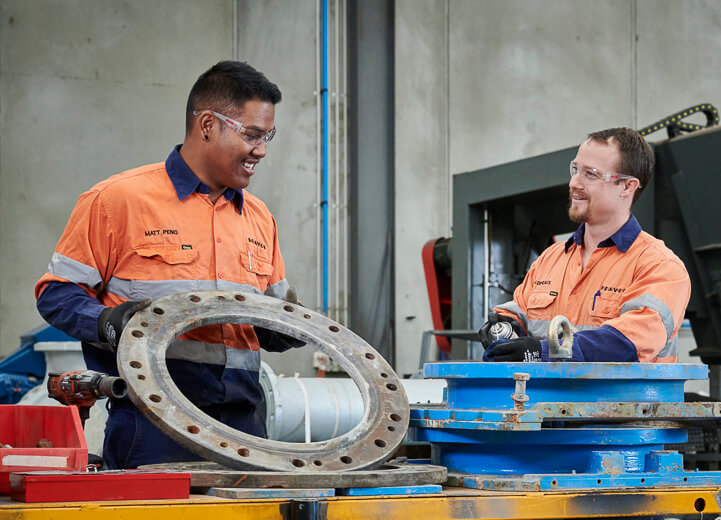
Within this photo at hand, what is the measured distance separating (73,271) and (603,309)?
1028 millimetres

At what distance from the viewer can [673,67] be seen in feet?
23.7

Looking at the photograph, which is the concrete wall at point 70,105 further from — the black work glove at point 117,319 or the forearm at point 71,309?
the black work glove at point 117,319

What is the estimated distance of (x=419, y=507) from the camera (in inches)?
53.6

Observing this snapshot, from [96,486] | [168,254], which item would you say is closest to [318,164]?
[168,254]

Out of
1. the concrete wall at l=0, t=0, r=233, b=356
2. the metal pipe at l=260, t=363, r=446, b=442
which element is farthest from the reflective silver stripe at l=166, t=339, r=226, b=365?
the concrete wall at l=0, t=0, r=233, b=356

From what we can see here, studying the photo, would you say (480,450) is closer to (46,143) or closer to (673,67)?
(46,143)

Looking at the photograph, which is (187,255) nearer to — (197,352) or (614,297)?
(197,352)

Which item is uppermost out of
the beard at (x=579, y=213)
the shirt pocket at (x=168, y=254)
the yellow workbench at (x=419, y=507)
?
the beard at (x=579, y=213)

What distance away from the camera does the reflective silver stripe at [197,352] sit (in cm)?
183

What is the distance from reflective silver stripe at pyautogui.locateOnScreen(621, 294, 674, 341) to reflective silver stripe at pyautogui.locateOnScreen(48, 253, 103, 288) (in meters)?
1.01

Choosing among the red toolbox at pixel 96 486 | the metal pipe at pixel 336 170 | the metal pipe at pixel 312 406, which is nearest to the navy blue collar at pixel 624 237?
the red toolbox at pixel 96 486

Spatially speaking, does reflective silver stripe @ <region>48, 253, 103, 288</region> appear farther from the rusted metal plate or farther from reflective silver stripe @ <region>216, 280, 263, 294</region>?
the rusted metal plate

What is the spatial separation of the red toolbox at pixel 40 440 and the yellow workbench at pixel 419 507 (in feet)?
0.26

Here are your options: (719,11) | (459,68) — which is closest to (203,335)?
(459,68)
